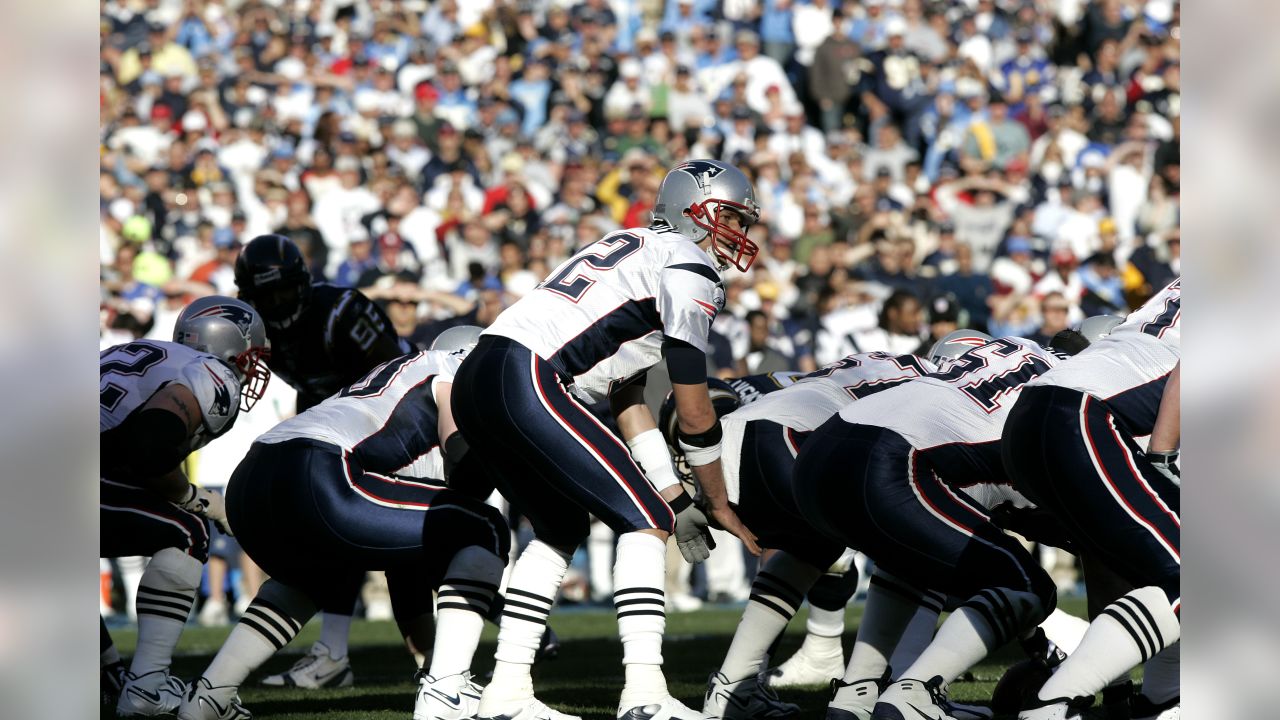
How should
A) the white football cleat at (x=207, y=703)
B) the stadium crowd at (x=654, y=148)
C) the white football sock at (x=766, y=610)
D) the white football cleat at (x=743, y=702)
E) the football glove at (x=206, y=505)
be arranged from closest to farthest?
the white football cleat at (x=207, y=703)
the white football cleat at (x=743, y=702)
the white football sock at (x=766, y=610)
the football glove at (x=206, y=505)
the stadium crowd at (x=654, y=148)

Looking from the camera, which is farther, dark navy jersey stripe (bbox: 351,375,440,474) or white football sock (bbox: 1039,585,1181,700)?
dark navy jersey stripe (bbox: 351,375,440,474)

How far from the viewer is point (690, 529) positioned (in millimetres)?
5418

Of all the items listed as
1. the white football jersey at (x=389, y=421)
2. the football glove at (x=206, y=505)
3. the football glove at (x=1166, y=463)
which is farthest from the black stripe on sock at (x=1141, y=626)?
the football glove at (x=206, y=505)

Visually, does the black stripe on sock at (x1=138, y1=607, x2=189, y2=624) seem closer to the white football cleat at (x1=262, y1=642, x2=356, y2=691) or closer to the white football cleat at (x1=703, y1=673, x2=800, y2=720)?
the white football cleat at (x1=262, y1=642, x2=356, y2=691)

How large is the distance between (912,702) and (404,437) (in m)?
2.16

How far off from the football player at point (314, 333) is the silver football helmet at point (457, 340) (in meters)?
0.96

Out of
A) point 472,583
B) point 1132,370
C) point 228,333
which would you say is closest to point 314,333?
point 228,333

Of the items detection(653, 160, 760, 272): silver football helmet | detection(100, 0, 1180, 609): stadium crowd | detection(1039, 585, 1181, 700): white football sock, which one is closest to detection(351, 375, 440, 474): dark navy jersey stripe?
detection(653, 160, 760, 272): silver football helmet

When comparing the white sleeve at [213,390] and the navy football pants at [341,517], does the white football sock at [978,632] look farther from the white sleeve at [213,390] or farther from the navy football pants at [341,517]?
the white sleeve at [213,390]

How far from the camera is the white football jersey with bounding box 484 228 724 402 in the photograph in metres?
5.35

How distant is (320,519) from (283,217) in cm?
964

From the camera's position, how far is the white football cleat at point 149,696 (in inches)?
256

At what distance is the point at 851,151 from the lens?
16.8 meters
